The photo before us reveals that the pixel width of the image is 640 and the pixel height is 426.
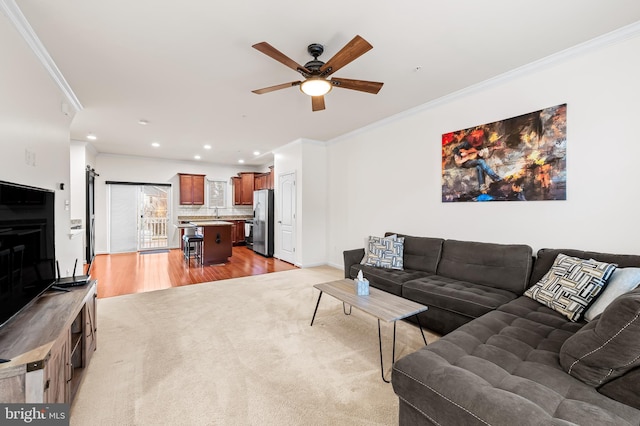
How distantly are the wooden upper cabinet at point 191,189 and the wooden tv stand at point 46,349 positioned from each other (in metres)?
6.46

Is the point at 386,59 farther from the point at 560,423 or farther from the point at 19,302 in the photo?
the point at 19,302

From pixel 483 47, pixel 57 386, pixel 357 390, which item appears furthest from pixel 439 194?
pixel 57 386

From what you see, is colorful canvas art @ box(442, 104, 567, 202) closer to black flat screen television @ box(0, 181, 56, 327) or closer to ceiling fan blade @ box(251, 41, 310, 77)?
ceiling fan blade @ box(251, 41, 310, 77)

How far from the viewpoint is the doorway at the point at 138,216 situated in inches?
290

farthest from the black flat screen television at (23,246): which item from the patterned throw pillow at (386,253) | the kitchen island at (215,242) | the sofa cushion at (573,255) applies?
the kitchen island at (215,242)

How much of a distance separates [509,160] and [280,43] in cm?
274

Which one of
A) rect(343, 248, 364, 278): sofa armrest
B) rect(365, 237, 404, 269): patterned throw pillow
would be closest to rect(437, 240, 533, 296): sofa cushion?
rect(365, 237, 404, 269): patterned throw pillow

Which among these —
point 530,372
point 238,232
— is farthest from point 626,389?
point 238,232

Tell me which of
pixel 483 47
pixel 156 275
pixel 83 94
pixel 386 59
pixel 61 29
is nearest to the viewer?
pixel 61 29

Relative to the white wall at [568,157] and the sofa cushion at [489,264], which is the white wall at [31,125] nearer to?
the sofa cushion at [489,264]

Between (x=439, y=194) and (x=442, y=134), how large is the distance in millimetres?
826

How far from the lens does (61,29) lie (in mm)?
2234

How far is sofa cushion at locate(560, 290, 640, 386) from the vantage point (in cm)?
117

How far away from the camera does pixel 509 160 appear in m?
3.00
